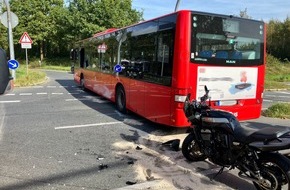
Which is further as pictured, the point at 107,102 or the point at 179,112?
the point at 107,102

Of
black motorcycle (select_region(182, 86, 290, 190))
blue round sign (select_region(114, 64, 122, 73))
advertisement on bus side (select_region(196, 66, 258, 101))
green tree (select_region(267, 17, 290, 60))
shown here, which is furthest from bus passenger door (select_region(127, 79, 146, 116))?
green tree (select_region(267, 17, 290, 60))

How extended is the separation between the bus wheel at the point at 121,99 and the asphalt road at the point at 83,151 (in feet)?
0.72

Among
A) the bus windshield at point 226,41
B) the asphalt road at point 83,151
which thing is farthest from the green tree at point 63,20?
the bus windshield at point 226,41

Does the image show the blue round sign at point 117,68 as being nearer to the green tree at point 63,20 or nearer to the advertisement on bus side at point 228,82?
the advertisement on bus side at point 228,82

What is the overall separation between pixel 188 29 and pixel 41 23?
49989 mm

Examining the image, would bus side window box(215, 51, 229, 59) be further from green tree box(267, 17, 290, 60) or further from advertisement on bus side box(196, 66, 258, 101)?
green tree box(267, 17, 290, 60)

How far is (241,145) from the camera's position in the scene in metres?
4.66

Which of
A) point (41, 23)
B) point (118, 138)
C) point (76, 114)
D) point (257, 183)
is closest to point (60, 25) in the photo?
point (41, 23)

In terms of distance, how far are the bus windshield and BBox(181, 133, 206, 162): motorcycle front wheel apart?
1988 millimetres

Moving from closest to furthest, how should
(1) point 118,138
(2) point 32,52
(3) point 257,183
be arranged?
(3) point 257,183
(1) point 118,138
(2) point 32,52

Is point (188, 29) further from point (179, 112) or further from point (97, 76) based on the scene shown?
point (97, 76)

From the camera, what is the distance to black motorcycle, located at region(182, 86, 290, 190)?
421 centimetres

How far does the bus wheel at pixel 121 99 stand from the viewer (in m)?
10.4

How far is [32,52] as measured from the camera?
61.0 metres
